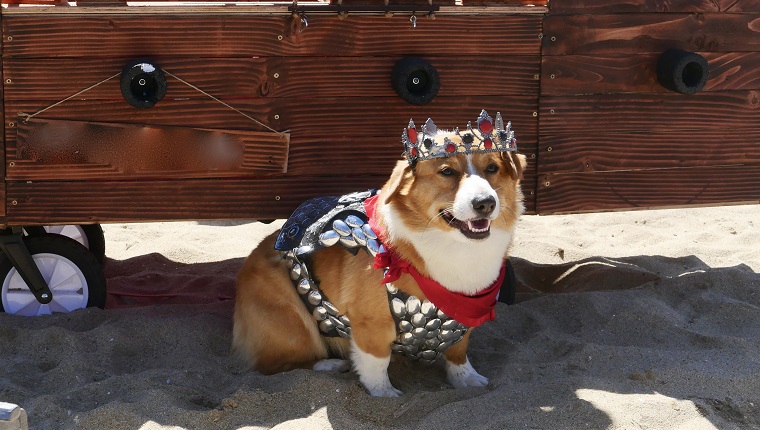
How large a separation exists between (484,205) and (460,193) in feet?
0.33

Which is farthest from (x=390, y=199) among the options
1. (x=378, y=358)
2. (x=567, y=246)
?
(x=567, y=246)

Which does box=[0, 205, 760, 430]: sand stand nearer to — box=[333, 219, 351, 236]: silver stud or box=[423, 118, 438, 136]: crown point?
box=[333, 219, 351, 236]: silver stud

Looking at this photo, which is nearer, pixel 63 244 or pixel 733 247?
pixel 63 244

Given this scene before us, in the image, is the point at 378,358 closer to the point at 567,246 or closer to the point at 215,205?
the point at 215,205

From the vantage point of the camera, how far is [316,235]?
3457mm

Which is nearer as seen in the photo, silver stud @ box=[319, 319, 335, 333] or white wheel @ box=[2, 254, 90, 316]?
silver stud @ box=[319, 319, 335, 333]

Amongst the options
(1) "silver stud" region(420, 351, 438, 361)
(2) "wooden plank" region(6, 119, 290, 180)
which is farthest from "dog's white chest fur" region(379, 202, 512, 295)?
(2) "wooden plank" region(6, 119, 290, 180)

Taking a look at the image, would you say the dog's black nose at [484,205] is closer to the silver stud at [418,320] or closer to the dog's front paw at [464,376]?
the silver stud at [418,320]

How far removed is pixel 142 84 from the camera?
371 cm

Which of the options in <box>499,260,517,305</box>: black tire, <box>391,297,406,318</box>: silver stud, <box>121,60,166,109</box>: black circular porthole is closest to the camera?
<box>391,297,406,318</box>: silver stud

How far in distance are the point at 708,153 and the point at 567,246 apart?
1.28 meters

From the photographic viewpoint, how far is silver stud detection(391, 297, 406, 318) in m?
3.27

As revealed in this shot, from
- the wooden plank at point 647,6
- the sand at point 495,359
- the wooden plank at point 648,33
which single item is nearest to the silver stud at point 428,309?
the sand at point 495,359

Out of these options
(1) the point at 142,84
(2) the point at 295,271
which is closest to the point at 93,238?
(1) the point at 142,84
